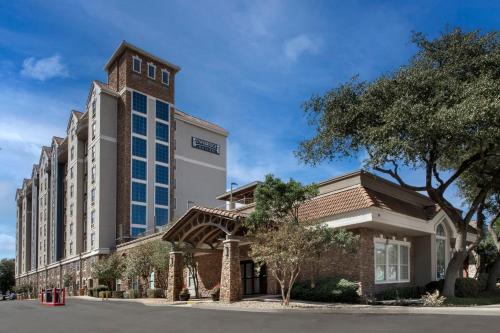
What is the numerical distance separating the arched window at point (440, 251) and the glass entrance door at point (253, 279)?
1005 cm

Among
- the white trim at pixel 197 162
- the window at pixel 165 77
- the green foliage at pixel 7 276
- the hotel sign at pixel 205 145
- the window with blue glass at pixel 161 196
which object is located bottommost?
the green foliage at pixel 7 276

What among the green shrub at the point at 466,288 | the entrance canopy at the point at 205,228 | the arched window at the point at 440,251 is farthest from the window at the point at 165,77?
the green shrub at the point at 466,288

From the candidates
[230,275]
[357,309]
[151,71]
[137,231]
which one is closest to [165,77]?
[151,71]

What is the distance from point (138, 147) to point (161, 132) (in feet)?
13.3

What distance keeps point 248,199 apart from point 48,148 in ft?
191

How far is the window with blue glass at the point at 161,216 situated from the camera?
58719 millimetres

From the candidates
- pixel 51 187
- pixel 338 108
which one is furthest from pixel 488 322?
pixel 51 187

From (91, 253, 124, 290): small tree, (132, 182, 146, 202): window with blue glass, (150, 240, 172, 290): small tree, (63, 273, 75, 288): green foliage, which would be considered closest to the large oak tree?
(150, 240, 172, 290): small tree

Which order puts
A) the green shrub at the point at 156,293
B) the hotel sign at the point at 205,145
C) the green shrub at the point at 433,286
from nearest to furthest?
the green shrub at the point at 433,286, the green shrub at the point at 156,293, the hotel sign at the point at 205,145

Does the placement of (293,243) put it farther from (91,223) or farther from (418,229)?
(91,223)

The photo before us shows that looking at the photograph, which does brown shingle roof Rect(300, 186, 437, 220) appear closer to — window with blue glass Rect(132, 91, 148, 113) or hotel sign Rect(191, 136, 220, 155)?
window with blue glass Rect(132, 91, 148, 113)

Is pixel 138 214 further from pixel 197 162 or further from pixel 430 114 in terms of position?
pixel 430 114

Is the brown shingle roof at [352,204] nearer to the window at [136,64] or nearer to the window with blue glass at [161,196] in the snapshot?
the window with blue glass at [161,196]

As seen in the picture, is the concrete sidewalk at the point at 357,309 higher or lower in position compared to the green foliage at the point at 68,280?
higher
